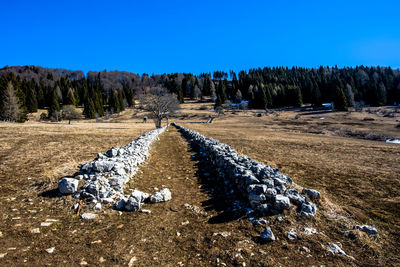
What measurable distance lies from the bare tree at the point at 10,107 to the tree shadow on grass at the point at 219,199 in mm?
56368

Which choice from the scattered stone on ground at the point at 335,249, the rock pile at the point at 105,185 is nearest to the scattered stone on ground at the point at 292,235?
the scattered stone on ground at the point at 335,249

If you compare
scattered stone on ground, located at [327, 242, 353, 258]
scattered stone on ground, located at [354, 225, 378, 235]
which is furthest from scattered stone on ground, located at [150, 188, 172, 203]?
scattered stone on ground, located at [354, 225, 378, 235]

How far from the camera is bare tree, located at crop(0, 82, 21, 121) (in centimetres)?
4444

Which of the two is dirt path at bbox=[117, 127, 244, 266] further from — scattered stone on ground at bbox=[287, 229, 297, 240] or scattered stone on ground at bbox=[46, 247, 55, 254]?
scattered stone on ground at bbox=[46, 247, 55, 254]

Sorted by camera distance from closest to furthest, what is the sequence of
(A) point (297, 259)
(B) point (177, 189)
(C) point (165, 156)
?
(A) point (297, 259) → (B) point (177, 189) → (C) point (165, 156)

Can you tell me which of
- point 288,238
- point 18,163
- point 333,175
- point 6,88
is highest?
point 6,88

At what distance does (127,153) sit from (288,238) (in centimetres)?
806

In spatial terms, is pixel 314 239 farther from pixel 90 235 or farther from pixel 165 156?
pixel 165 156

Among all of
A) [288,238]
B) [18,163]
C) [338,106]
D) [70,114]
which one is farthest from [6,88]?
[338,106]

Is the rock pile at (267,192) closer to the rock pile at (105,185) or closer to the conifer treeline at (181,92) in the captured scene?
the rock pile at (105,185)

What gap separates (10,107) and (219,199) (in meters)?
59.3

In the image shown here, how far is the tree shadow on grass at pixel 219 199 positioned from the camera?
5324 millimetres

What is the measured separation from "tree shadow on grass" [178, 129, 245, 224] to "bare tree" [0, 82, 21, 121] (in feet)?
185

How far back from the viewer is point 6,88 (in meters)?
46.7
